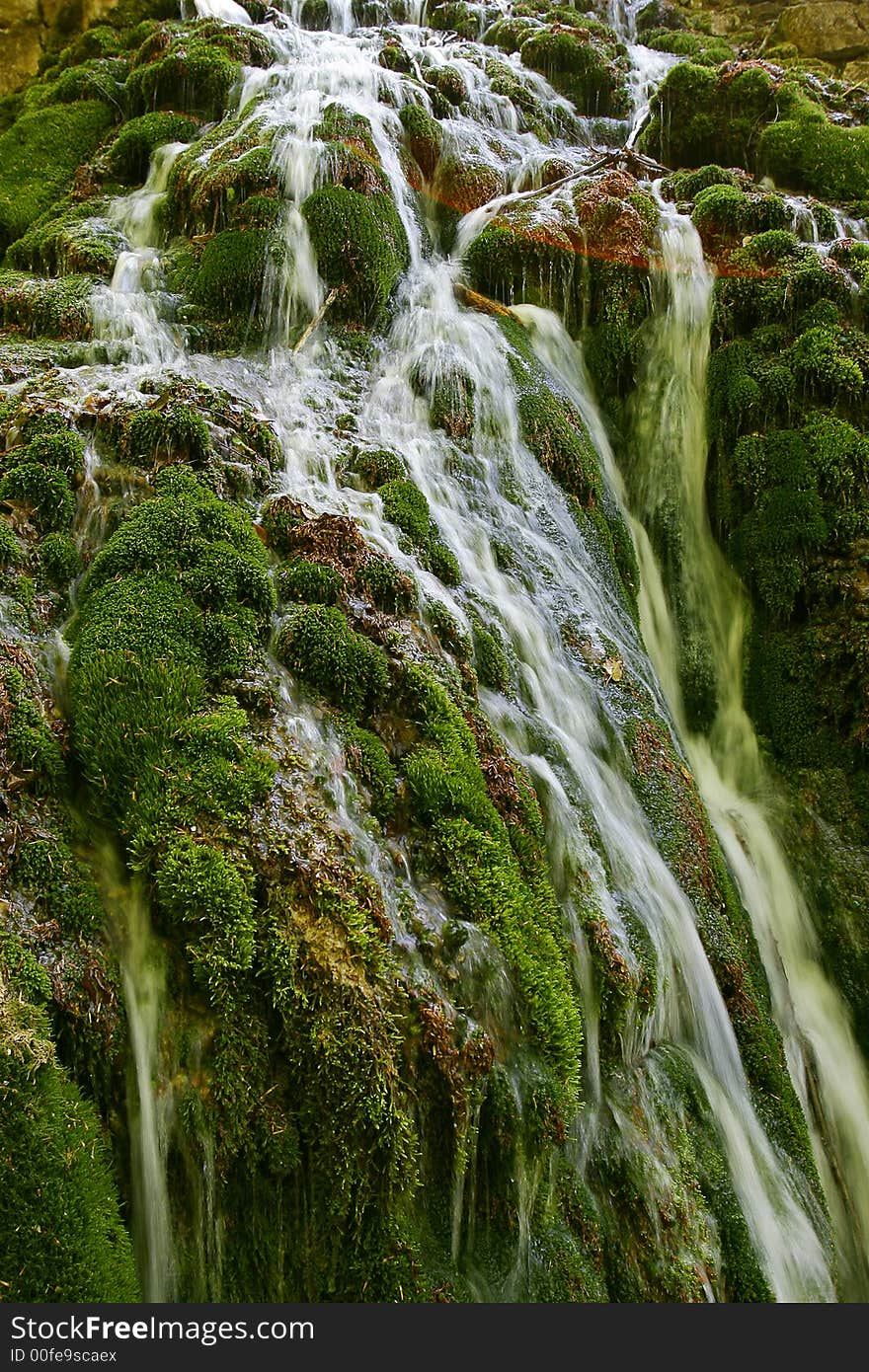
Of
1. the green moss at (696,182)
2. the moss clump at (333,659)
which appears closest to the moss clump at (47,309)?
the moss clump at (333,659)

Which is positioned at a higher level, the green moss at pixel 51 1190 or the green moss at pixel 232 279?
the green moss at pixel 232 279

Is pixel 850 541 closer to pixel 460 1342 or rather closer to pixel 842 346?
pixel 842 346

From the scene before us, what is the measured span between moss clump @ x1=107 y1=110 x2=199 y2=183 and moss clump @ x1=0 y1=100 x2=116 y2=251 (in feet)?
3.17

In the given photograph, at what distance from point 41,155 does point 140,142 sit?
1.95 m

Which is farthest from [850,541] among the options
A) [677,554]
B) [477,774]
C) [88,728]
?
[88,728]

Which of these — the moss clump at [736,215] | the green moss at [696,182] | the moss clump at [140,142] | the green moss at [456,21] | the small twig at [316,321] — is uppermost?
the green moss at [456,21]

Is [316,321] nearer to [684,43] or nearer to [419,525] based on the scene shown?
[419,525]

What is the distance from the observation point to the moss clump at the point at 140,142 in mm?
11336

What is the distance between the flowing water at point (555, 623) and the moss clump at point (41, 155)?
5.98ft

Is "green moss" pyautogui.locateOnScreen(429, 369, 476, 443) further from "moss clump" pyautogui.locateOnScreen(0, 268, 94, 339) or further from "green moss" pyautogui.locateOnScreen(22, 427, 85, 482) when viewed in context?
"green moss" pyautogui.locateOnScreen(22, 427, 85, 482)

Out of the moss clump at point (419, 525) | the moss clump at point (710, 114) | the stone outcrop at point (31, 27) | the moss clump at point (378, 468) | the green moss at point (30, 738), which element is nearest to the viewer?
the green moss at point (30, 738)

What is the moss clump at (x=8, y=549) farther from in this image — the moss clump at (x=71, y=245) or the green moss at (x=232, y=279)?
the moss clump at (x=71, y=245)

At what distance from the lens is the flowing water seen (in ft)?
14.7

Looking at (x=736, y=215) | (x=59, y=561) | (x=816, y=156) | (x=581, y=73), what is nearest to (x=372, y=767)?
(x=59, y=561)
